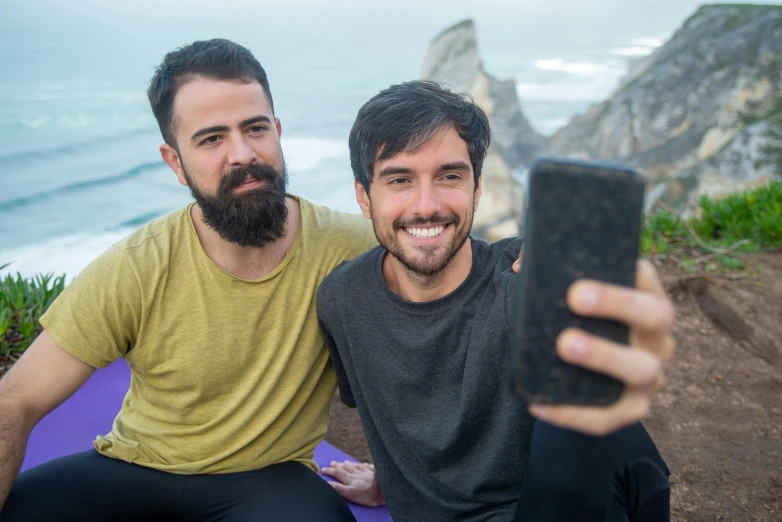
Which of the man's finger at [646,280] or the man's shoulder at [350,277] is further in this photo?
the man's shoulder at [350,277]

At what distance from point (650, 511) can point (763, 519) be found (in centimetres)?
140

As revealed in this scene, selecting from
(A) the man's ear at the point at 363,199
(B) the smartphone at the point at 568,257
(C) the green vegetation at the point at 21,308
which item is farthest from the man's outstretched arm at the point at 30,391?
(C) the green vegetation at the point at 21,308

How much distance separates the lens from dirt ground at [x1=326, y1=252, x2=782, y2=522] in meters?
2.92

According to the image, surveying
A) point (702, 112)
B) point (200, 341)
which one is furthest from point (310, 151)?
point (200, 341)

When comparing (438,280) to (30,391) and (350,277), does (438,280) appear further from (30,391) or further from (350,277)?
(30,391)

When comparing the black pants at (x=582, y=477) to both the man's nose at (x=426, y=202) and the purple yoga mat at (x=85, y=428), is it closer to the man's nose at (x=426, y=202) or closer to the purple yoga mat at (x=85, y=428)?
the man's nose at (x=426, y=202)

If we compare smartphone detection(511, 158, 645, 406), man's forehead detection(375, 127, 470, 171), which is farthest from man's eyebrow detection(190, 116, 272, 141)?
smartphone detection(511, 158, 645, 406)

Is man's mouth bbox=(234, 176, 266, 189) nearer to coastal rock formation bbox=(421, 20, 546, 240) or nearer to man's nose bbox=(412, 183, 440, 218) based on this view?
man's nose bbox=(412, 183, 440, 218)

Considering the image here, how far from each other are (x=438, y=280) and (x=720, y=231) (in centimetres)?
425

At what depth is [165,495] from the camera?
7.57ft

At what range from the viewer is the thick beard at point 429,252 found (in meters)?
2.05

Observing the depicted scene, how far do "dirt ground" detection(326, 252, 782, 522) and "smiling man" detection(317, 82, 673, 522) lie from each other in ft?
4.49

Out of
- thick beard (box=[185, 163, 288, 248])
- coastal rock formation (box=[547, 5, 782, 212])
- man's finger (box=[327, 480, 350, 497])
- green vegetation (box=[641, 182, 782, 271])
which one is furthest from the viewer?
coastal rock formation (box=[547, 5, 782, 212])

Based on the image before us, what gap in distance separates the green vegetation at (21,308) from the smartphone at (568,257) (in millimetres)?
3562
